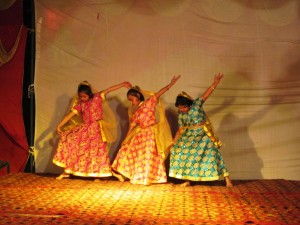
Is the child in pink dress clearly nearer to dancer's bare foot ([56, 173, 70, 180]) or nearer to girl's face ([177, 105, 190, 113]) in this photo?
dancer's bare foot ([56, 173, 70, 180])

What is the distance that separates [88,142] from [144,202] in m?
1.55

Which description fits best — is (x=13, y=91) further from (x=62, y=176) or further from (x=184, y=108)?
(x=184, y=108)

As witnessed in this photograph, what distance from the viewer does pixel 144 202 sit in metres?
4.20

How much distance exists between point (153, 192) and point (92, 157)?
1.10 m

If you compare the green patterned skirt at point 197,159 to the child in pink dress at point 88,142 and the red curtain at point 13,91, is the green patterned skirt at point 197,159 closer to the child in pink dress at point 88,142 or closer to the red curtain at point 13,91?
the child in pink dress at point 88,142

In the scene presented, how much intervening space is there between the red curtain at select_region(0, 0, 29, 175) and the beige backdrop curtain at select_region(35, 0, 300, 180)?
27 centimetres

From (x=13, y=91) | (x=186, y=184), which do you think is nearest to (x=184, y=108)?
(x=186, y=184)

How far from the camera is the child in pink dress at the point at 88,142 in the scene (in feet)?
17.8

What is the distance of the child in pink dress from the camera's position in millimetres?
5422

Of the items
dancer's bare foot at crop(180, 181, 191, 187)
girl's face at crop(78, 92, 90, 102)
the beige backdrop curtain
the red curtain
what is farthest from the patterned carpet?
girl's face at crop(78, 92, 90, 102)

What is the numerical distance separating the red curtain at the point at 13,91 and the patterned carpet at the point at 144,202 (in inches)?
30.9

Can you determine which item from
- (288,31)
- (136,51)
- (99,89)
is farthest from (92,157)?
(288,31)

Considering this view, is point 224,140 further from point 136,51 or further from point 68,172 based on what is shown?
point 68,172

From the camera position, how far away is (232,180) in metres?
5.65
